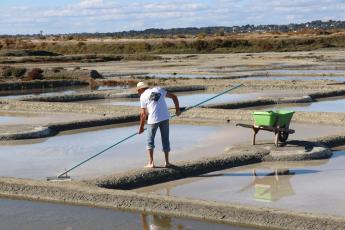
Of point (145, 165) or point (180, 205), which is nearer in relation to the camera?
point (180, 205)

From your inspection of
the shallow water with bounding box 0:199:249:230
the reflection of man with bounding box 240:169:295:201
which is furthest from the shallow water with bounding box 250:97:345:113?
the shallow water with bounding box 0:199:249:230

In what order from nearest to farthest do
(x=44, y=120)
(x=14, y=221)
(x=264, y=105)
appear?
(x=14, y=221) < (x=44, y=120) < (x=264, y=105)

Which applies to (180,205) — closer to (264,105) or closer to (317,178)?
(317,178)

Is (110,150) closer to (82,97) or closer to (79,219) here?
(79,219)

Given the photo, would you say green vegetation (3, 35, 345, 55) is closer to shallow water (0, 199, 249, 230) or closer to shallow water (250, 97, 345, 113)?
shallow water (250, 97, 345, 113)

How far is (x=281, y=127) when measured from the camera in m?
9.91

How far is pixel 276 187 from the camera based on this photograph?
798 cm

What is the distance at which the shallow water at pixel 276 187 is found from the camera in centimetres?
718

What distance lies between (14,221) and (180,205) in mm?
1543

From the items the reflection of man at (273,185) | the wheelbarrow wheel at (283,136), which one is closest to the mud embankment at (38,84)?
the wheelbarrow wheel at (283,136)

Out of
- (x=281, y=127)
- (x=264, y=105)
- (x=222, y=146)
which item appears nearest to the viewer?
(x=281, y=127)

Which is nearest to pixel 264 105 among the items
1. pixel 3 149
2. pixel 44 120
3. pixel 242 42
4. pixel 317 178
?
pixel 44 120

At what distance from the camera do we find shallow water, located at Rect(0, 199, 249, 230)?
652cm

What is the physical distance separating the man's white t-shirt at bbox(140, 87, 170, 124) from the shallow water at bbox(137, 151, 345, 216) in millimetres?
793
